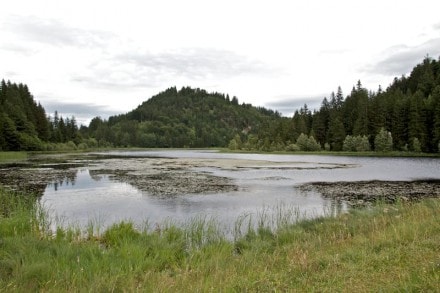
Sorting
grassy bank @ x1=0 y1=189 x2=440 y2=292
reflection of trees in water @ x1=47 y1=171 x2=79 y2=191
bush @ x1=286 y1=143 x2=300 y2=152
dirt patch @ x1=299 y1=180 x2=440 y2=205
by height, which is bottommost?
dirt patch @ x1=299 y1=180 x2=440 y2=205

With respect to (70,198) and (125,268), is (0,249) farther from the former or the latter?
(70,198)

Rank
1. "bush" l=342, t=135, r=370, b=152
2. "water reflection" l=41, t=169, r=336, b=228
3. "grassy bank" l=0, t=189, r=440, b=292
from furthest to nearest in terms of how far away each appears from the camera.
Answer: "bush" l=342, t=135, r=370, b=152, "water reflection" l=41, t=169, r=336, b=228, "grassy bank" l=0, t=189, r=440, b=292

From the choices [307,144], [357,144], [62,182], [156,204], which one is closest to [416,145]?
[357,144]

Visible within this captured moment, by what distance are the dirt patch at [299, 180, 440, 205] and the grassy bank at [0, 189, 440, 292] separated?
9.55 m

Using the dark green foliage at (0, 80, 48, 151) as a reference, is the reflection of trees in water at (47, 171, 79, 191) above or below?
below

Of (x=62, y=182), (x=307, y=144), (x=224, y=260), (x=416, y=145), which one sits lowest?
(x=62, y=182)

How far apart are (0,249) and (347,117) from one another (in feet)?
381

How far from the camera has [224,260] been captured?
31.1 feet

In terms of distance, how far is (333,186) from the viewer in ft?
96.5

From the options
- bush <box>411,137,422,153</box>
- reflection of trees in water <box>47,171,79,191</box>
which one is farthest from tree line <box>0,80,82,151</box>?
bush <box>411,137,422,153</box>

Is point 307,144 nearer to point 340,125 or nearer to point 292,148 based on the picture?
point 292,148

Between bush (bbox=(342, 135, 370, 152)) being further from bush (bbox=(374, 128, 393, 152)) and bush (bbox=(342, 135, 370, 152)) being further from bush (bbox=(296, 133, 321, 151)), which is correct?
bush (bbox=(296, 133, 321, 151))

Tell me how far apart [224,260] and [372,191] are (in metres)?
20.3

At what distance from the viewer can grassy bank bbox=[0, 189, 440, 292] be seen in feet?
22.7
